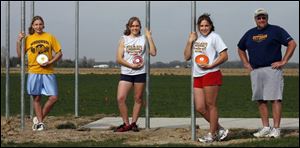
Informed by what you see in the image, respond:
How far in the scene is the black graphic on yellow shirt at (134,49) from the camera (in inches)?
370

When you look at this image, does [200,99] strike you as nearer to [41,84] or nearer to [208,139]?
[208,139]

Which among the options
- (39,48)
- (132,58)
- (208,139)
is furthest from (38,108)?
(208,139)

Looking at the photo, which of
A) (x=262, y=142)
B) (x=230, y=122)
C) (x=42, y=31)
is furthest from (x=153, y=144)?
(x=230, y=122)

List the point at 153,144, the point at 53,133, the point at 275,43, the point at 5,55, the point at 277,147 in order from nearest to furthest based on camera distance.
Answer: the point at 277,147, the point at 153,144, the point at 275,43, the point at 53,133, the point at 5,55

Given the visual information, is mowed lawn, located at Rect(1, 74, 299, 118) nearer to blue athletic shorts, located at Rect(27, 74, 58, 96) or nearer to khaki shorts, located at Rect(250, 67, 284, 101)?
blue athletic shorts, located at Rect(27, 74, 58, 96)

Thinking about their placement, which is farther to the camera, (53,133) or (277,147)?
(53,133)

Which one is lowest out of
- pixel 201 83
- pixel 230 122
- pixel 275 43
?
pixel 230 122

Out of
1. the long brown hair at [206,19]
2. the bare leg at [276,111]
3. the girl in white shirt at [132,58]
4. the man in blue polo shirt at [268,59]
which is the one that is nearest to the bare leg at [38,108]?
the girl in white shirt at [132,58]

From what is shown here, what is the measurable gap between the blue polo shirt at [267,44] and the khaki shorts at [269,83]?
95 mm

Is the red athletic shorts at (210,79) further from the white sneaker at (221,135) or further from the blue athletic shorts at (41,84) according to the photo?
the blue athletic shorts at (41,84)

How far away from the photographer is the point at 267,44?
28.3 ft

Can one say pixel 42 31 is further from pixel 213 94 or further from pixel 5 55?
pixel 213 94

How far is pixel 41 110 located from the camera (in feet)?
32.2

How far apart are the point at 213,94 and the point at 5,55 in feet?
14.3
